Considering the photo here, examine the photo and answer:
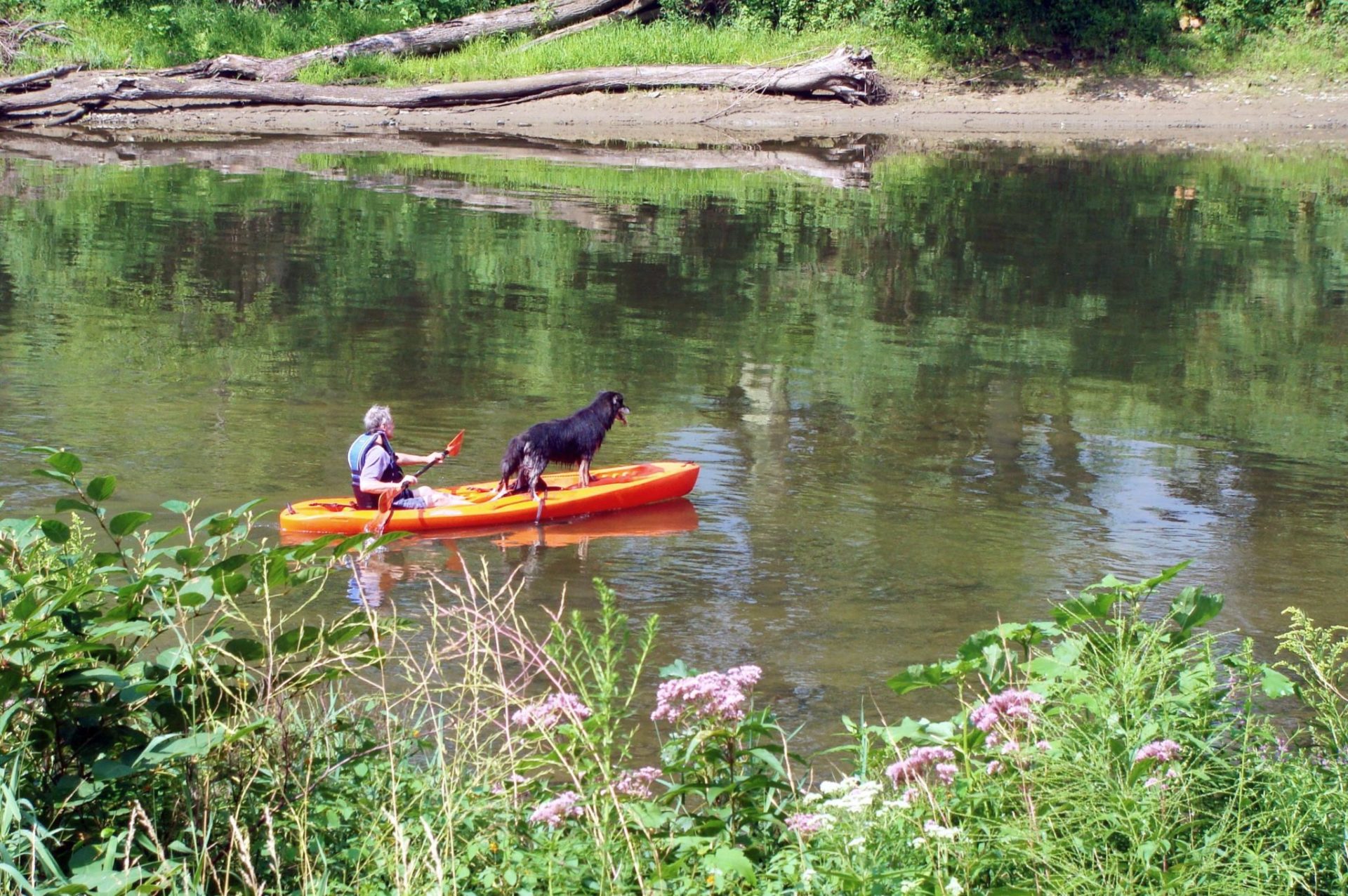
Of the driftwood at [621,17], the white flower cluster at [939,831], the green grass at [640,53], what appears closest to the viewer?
the white flower cluster at [939,831]

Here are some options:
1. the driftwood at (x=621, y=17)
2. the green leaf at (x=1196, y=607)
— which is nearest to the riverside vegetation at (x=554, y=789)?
the green leaf at (x=1196, y=607)

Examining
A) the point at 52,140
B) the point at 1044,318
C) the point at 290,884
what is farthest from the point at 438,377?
the point at 52,140

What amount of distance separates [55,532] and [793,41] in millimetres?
30232

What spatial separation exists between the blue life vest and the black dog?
0.69m

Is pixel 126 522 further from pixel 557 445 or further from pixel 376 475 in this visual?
pixel 557 445

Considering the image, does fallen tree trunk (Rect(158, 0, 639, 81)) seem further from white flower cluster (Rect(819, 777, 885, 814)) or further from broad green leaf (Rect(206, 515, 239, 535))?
white flower cluster (Rect(819, 777, 885, 814))

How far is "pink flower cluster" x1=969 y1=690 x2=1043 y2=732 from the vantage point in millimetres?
3781

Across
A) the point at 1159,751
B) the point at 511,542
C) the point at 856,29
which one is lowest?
the point at 511,542

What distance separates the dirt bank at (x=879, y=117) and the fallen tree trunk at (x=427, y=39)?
1.04 meters

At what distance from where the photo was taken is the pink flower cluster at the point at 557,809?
12.1ft

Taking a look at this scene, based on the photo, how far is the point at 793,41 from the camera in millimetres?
31906

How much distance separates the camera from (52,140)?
91.0ft

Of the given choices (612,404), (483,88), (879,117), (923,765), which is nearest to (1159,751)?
(923,765)

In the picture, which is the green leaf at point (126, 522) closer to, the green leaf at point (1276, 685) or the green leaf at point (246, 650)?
the green leaf at point (246, 650)
